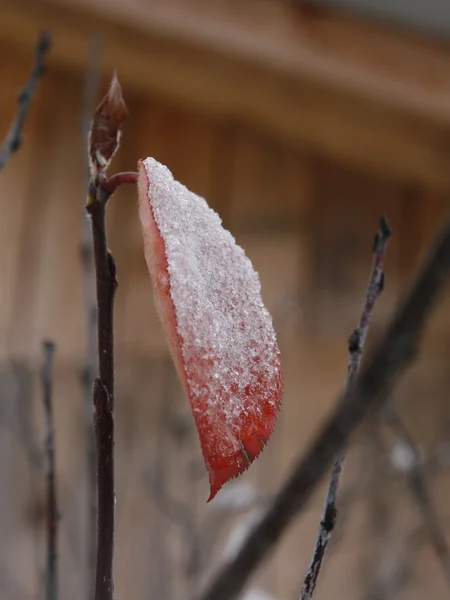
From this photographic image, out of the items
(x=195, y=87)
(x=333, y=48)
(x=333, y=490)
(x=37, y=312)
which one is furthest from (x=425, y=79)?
(x=333, y=490)

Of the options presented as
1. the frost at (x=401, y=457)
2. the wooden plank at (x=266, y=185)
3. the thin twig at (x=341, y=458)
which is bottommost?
the frost at (x=401, y=457)

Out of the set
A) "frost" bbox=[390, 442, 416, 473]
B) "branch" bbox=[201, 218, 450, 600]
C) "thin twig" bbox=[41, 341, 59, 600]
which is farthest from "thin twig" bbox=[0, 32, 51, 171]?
"frost" bbox=[390, 442, 416, 473]

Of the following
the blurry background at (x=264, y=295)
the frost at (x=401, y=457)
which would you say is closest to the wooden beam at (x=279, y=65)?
the blurry background at (x=264, y=295)

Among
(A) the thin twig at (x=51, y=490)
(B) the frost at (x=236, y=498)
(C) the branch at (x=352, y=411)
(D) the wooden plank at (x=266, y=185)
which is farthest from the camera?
(D) the wooden plank at (x=266, y=185)

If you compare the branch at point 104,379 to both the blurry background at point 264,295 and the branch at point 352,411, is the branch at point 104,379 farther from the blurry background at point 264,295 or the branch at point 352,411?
the blurry background at point 264,295

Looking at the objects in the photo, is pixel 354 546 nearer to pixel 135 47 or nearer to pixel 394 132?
pixel 394 132

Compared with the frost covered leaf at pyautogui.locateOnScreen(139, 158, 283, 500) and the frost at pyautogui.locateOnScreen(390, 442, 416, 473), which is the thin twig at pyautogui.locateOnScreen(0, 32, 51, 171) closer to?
the frost covered leaf at pyautogui.locateOnScreen(139, 158, 283, 500)

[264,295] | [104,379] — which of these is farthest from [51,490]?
[264,295]
